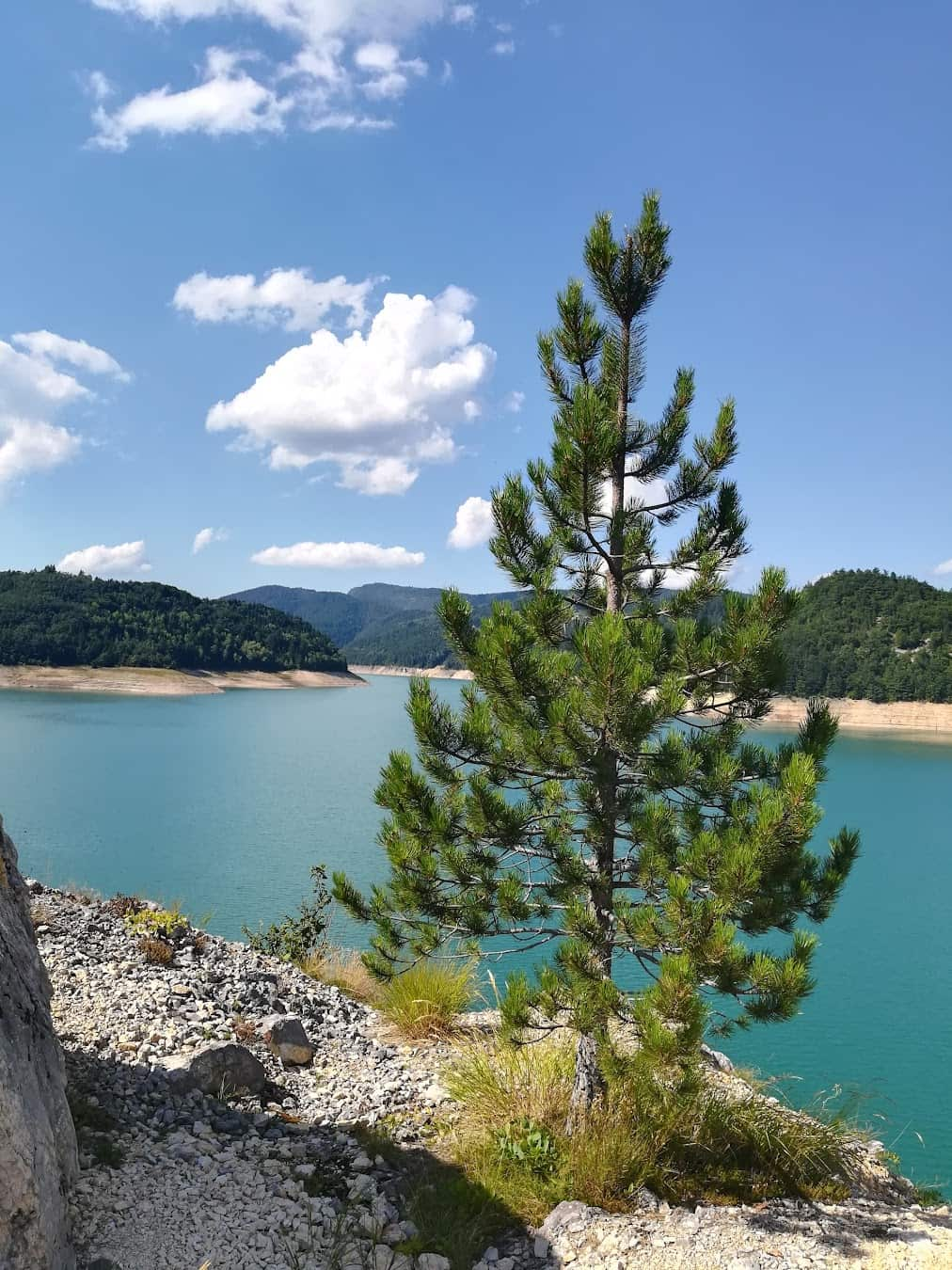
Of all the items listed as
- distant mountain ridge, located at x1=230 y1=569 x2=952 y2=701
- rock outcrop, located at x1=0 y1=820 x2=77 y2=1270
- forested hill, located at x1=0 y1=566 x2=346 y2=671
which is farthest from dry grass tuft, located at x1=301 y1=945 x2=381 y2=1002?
forested hill, located at x1=0 y1=566 x2=346 y2=671

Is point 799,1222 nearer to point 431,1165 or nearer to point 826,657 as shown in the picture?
point 431,1165

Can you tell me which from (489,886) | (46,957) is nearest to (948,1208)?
(489,886)

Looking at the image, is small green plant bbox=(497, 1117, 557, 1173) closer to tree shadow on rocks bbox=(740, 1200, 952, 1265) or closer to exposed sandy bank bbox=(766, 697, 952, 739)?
Answer: tree shadow on rocks bbox=(740, 1200, 952, 1265)

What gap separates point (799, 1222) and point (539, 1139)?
5.42ft

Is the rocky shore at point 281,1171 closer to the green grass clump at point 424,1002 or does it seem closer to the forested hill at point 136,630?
the green grass clump at point 424,1002

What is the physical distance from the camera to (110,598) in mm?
106125

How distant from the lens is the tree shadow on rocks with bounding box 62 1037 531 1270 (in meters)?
4.27

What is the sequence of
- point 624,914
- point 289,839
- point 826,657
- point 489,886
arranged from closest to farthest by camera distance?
point 624,914
point 489,886
point 289,839
point 826,657

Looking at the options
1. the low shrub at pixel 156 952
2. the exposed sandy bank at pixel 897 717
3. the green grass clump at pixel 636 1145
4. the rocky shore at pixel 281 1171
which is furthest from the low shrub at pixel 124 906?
the exposed sandy bank at pixel 897 717

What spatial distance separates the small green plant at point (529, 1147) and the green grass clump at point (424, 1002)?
239 centimetres

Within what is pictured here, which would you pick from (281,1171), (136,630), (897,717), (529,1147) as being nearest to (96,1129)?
(281,1171)

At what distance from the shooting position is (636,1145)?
5.34 metres

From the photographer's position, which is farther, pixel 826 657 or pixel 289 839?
pixel 826 657

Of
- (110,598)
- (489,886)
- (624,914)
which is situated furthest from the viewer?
(110,598)
